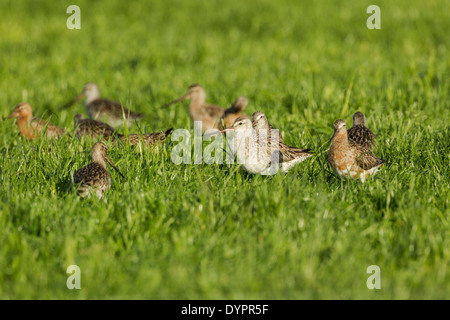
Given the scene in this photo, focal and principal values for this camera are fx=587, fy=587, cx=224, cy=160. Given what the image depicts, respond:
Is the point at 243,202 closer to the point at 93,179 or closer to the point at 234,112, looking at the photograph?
the point at 93,179

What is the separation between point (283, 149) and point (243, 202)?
1382 mm

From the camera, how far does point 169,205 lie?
210 inches

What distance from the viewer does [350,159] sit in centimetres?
616

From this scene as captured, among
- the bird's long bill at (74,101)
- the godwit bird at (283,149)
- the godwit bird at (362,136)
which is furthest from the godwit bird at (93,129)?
the godwit bird at (362,136)

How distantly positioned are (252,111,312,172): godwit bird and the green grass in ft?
0.50

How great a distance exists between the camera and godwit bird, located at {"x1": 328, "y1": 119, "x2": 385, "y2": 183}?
6129 millimetres

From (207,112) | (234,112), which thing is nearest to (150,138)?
(234,112)

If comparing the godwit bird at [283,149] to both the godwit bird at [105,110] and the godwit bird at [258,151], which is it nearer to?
the godwit bird at [258,151]

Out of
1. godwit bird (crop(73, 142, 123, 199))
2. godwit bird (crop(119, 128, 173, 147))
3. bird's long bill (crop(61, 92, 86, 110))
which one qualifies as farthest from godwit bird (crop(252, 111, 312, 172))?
bird's long bill (crop(61, 92, 86, 110))

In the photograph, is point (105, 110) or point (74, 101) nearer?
point (105, 110)

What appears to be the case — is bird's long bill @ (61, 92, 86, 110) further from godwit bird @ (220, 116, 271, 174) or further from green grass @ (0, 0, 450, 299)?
godwit bird @ (220, 116, 271, 174)

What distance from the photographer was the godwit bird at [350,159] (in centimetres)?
613

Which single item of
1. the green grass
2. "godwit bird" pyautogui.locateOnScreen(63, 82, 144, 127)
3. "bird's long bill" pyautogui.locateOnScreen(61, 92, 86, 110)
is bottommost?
the green grass
